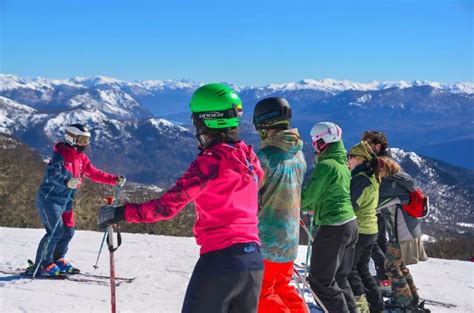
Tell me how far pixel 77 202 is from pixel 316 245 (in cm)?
2255

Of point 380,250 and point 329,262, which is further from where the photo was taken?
point 380,250

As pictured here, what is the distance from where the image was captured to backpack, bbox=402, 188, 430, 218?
22.0ft

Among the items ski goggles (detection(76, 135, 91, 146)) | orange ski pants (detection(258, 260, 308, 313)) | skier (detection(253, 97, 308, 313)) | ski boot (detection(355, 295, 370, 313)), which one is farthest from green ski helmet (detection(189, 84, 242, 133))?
ski goggles (detection(76, 135, 91, 146))

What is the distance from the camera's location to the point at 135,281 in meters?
7.50

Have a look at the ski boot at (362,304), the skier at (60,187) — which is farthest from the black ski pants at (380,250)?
the skier at (60,187)

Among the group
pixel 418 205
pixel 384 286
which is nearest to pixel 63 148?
pixel 418 205

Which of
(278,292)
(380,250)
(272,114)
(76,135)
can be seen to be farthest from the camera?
(380,250)

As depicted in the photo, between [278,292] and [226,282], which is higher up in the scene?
[226,282]

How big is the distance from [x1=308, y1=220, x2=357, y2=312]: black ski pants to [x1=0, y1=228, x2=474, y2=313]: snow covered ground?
2.14m

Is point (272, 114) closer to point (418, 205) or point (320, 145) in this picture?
point (320, 145)

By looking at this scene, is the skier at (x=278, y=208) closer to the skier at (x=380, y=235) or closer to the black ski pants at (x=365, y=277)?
the black ski pants at (x=365, y=277)

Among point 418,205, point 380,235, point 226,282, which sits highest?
point 418,205

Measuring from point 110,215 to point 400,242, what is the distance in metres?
4.65

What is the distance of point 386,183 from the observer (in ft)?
22.1
